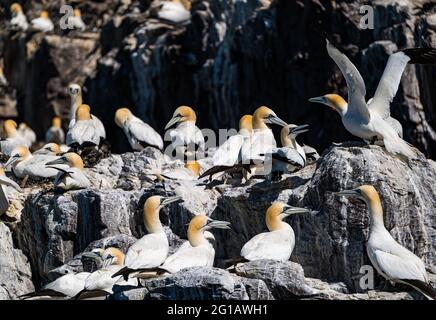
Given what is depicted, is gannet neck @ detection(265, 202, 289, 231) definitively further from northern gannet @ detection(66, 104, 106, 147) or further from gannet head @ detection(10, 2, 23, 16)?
gannet head @ detection(10, 2, 23, 16)

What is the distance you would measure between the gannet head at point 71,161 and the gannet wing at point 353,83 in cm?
388

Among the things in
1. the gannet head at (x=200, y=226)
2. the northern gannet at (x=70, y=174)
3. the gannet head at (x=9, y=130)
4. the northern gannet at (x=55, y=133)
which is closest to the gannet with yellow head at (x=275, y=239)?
the gannet head at (x=200, y=226)

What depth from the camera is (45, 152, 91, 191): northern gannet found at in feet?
67.9

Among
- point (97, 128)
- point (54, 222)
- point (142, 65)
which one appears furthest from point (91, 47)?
point (54, 222)

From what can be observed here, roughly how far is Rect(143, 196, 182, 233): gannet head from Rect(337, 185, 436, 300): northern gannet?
6.84ft

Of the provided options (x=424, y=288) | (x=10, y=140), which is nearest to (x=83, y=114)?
(x=10, y=140)

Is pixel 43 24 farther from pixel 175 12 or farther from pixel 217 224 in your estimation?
pixel 217 224

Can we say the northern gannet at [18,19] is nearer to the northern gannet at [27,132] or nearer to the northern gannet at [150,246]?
the northern gannet at [27,132]

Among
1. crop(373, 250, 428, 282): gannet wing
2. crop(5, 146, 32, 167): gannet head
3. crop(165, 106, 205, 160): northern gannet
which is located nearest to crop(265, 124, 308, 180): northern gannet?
crop(373, 250, 428, 282): gannet wing

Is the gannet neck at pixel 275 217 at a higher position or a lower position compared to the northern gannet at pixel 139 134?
lower

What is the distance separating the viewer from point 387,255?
17.0 meters

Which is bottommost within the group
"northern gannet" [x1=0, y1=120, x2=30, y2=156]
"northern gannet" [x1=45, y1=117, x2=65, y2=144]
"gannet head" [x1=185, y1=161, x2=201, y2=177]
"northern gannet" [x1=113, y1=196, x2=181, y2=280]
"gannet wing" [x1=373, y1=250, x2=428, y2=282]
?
"northern gannet" [x1=45, y1=117, x2=65, y2=144]

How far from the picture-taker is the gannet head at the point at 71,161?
832 inches

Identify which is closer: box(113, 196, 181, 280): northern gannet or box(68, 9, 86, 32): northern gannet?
box(113, 196, 181, 280): northern gannet
